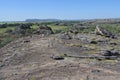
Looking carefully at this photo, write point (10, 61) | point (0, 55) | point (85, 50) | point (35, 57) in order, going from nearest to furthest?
point (10, 61) → point (35, 57) → point (0, 55) → point (85, 50)

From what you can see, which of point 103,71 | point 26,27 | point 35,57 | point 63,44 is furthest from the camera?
point 26,27

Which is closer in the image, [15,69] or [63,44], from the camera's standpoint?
[15,69]

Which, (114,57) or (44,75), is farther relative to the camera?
(114,57)

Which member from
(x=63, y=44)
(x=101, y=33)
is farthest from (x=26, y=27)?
(x=63, y=44)

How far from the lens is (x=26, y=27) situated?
77.5 meters

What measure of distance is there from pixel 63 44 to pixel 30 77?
38.4 feet

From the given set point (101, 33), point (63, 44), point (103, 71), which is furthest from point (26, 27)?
point (103, 71)

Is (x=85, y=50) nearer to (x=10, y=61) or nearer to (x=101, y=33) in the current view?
(x=10, y=61)

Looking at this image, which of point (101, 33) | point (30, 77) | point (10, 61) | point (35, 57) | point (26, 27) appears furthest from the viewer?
point (26, 27)

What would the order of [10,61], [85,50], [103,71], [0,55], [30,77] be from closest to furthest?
1. [30,77]
2. [103,71]
3. [10,61]
4. [0,55]
5. [85,50]

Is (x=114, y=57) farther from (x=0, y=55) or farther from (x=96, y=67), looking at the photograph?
(x=0, y=55)

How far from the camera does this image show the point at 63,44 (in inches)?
1090

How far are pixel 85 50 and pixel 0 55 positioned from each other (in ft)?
25.6

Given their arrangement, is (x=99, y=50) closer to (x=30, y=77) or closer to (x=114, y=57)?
(x=114, y=57)
